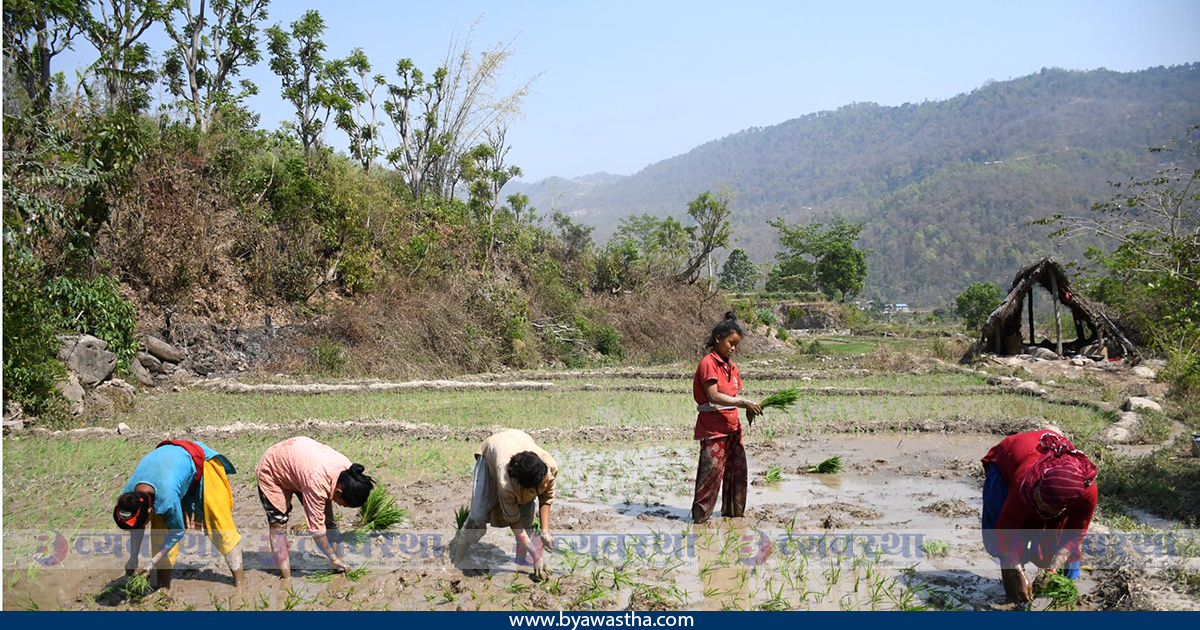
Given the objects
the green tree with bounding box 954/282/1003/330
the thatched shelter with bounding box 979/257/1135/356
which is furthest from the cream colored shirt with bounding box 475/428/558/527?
the green tree with bounding box 954/282/1003/330

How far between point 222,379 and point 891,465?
11.3m

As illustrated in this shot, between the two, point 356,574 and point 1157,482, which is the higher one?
point 356,574

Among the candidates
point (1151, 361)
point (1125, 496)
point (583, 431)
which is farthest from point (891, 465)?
point (1151, 361)

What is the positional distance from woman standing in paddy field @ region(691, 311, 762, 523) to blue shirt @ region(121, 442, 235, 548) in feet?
10.8

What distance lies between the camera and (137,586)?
4387mm

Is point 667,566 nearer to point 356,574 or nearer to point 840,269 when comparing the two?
point 356,574

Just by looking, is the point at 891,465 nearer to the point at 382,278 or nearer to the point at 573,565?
the point at 573,565

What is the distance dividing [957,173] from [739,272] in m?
53.9

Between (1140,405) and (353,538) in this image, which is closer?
(353,538)

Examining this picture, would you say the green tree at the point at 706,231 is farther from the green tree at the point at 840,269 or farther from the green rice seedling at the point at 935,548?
the green rice seedling at the point at 935,548

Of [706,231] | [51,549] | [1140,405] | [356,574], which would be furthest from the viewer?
[706,231]

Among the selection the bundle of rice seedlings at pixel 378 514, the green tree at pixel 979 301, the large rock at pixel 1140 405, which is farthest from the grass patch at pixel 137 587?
the green tree at pixel 979 301

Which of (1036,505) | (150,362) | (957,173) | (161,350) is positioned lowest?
(1036,505)

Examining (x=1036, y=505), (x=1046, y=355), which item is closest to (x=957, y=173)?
(x=1046, y=355)
